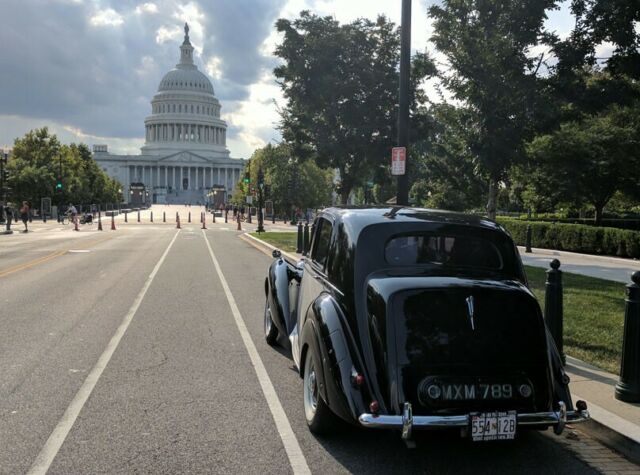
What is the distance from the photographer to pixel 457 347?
3.97 metres

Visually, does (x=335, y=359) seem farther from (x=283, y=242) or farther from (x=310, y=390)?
(x=283, y=242)

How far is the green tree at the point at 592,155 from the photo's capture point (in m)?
25.2

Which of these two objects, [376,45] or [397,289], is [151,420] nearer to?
[397,289]

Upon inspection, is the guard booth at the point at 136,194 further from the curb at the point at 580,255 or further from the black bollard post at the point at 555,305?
the black bollard post at the point at 555,305

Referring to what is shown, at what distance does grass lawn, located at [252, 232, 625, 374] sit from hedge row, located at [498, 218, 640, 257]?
20.7ft

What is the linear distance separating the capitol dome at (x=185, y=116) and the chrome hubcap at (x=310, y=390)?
184536 mm

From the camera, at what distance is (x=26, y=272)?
15336mm

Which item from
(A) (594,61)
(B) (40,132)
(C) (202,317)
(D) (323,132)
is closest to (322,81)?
(D) (323,132)

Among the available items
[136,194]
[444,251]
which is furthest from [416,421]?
[136,194]

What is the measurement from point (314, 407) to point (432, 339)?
4.07 ft

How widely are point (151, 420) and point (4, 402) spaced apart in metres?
1.46

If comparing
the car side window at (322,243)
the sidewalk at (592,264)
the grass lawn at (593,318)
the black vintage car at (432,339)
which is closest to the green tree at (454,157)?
the sidewalk at (592,264)

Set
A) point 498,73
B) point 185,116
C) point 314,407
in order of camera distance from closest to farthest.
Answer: point 314,407, point 498,73, point 185,116

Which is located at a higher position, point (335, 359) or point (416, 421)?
point (335, 359)
